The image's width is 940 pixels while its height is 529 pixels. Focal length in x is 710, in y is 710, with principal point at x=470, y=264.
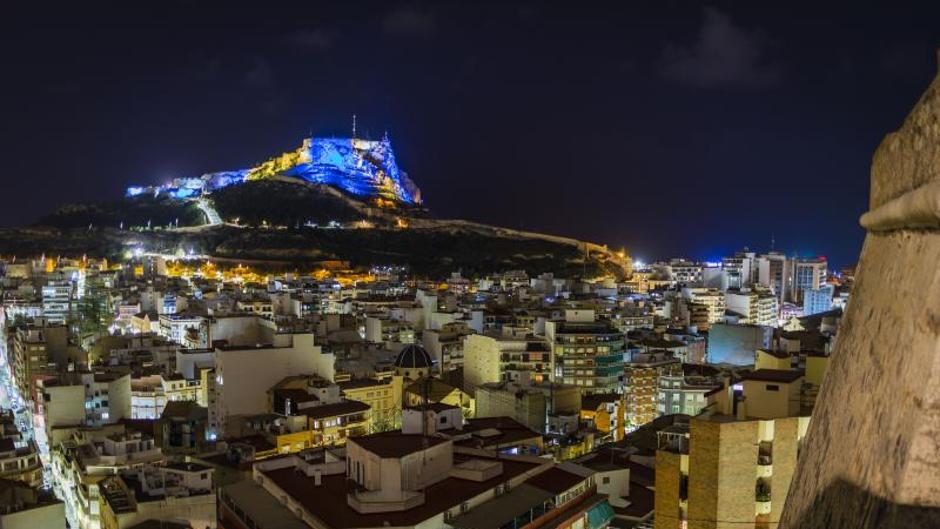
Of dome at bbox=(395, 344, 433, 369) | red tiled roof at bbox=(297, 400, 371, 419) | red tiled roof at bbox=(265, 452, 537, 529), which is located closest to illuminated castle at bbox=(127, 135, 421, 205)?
dome at bbox=(395, 344, 433, 369)

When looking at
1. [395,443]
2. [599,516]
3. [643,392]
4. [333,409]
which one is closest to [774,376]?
[599,516]

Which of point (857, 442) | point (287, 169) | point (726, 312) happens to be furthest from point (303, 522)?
point (287, 169)

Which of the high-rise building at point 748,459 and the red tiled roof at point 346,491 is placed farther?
the red tiled roof at point 346,491

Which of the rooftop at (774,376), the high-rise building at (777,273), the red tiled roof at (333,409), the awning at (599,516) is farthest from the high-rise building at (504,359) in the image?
the high-rise building at (777,273)

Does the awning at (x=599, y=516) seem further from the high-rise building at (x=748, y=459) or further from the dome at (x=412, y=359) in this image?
the dome at (x=412, y=359)

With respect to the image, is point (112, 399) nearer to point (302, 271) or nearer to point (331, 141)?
point (302, 271)

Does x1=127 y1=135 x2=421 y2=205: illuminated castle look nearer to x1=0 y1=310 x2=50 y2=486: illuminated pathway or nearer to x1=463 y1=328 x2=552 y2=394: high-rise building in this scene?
x1=0 y1=310 x2=50 y2=486: illuminated pathway
